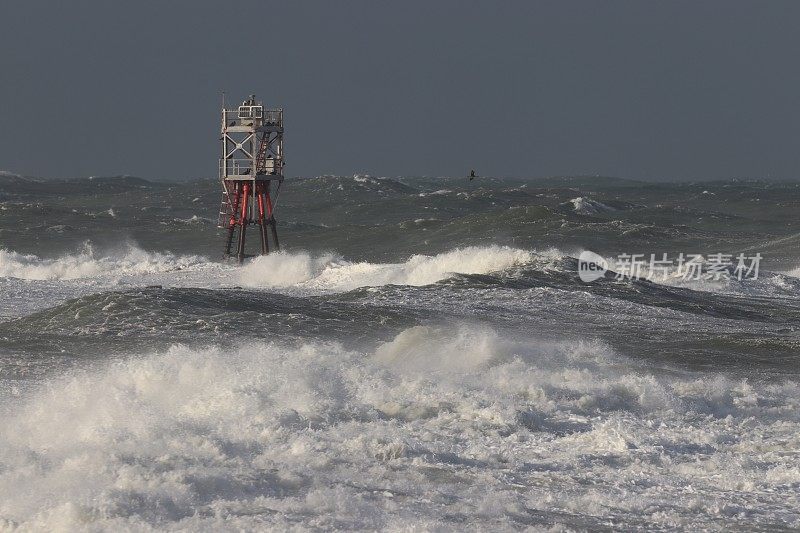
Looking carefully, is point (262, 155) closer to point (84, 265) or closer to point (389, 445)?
point (84, 265)

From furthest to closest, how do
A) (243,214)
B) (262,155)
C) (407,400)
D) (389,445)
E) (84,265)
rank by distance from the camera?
(84,265)
(243,214)
(262,155)
(407,400)
(389,445)

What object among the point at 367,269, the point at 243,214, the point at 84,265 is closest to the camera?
the point at 367,269

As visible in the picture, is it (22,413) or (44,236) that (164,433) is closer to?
(22,413)

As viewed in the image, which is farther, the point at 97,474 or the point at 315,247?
the point at 315,247

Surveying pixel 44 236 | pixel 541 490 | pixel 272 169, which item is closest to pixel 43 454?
pixel 541 490

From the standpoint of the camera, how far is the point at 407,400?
538 inches

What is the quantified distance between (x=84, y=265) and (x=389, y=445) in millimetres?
26600

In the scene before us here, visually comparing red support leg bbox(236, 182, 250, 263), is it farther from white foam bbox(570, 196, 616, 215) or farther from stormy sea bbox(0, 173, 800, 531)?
white foam bbox(570, 196, 616, 215)

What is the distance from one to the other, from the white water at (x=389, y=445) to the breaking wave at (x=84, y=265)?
2031 cm

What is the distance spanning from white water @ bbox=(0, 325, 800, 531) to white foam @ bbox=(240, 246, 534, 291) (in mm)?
12466

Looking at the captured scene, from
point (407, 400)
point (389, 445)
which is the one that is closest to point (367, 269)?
point (407, 400)

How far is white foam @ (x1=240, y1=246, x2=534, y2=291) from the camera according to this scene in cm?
2911

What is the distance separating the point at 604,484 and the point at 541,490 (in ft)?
2.19

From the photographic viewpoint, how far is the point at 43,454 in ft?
35.5
